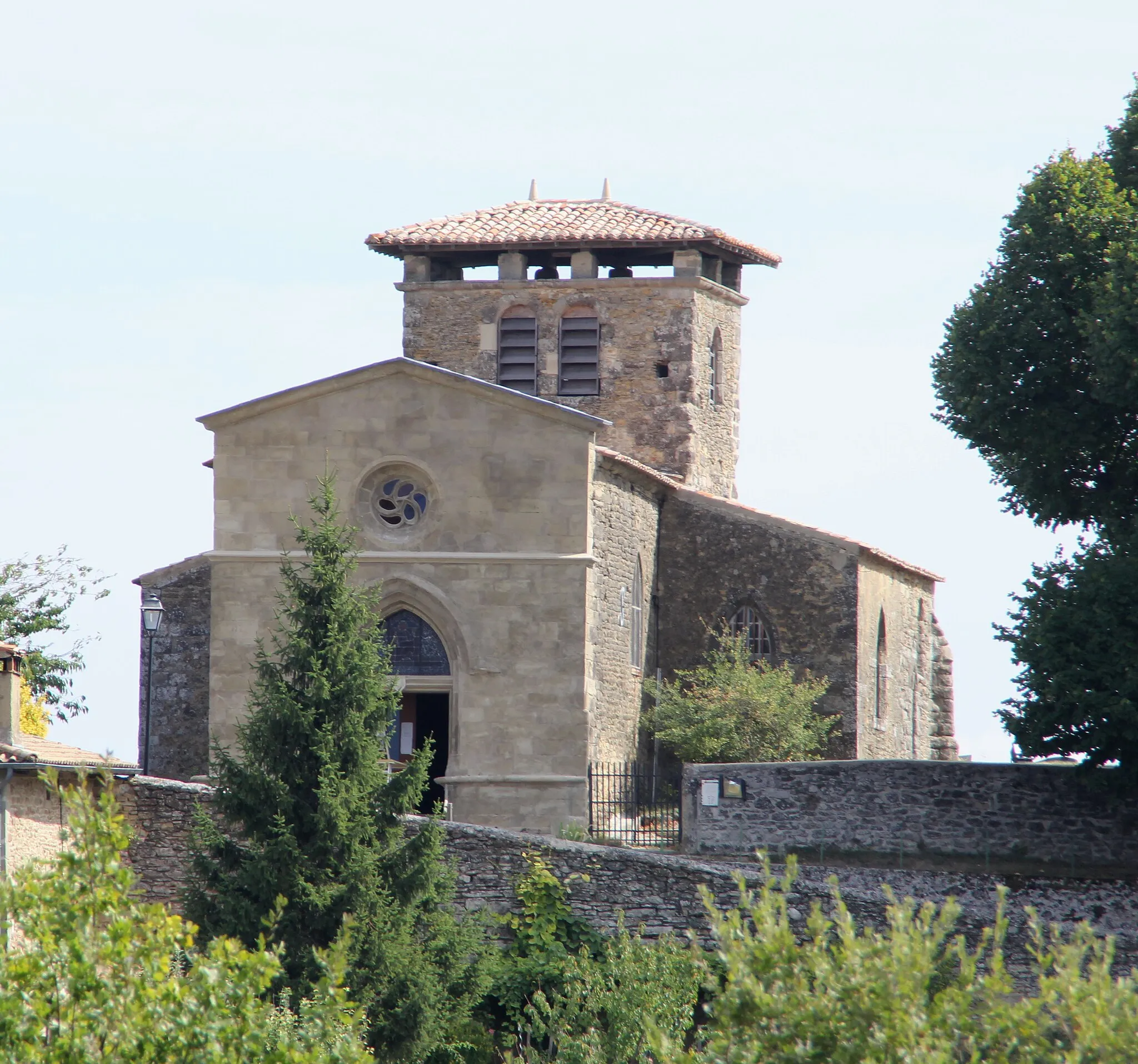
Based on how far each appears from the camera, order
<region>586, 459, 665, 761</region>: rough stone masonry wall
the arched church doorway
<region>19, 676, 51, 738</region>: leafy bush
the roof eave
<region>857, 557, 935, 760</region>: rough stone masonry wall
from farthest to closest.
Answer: <region>19, 676, 51, 738</region>: leafy bush → the roof eave → <region>857, 557, 935, 760</region>: rough stone masonry wall → <region>586, 459, 665, 761</region>: rough stone masonry wall → the arched church doorway

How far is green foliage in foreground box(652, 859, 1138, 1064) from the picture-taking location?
13086 millimetres

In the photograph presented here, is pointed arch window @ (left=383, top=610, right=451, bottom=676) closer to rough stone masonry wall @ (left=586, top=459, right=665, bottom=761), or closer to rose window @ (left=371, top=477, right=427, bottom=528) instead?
rose window @ (left=371, top=477, right=427, bottom=528)

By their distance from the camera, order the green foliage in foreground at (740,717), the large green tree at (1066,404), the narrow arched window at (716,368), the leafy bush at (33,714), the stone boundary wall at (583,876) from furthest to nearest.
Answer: the leafy bush at (33,714)
the narrow arched window at (716,368)
the green foliage in foreground at (740,717)
the large green tree at (1066,404)
the stone boundary wall at (583,876)

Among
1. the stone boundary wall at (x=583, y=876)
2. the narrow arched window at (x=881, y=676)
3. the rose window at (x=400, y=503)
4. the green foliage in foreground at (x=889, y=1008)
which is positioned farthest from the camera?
the narrow arched window at (x=881, y=676)

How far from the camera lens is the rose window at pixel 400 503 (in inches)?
1278

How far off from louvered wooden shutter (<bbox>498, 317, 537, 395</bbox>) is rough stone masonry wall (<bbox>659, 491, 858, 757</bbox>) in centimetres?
579

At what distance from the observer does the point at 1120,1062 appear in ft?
42.1

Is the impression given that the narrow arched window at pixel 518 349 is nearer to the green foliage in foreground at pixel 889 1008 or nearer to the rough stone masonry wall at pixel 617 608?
the rough stone masonry wall at pixel 617 608

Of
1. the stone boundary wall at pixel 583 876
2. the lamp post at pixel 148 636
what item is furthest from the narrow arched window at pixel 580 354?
the stone boundary wall at pixel 583 876

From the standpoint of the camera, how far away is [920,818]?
97.4 ft

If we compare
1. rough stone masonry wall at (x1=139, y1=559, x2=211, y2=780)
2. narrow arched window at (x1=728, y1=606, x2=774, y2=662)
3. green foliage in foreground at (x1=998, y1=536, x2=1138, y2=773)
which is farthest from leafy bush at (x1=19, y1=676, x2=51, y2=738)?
green foliage in foreground at (x1=998, y1=536, x2=1138, y2=773)

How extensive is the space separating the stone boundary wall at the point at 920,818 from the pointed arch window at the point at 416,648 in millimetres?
4680

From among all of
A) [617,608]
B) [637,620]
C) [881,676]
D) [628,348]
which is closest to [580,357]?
[628,348]

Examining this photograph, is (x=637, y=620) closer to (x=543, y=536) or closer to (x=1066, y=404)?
(x=543, y=536)
